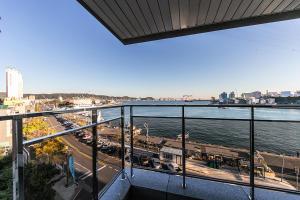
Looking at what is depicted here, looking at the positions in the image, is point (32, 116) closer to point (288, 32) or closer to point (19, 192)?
point (19, 192)

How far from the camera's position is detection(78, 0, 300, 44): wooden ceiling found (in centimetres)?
205

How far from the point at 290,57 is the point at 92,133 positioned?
15.4 m

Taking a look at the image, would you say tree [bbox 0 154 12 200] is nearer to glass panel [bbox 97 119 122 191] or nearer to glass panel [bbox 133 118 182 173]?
glass panel [bbox 97 119 122 191]

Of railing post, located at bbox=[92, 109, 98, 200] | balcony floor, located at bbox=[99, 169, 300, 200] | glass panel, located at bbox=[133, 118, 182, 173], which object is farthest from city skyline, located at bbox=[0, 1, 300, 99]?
balcony floor, located at bbox=[99, 169, 300, 200]

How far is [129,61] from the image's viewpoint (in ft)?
88.9

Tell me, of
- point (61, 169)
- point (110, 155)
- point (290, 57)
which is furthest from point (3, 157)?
point (290, 57)

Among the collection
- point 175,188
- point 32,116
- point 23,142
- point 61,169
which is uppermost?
point 32,116

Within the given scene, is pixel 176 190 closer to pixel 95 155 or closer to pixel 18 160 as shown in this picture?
pixel 95 155

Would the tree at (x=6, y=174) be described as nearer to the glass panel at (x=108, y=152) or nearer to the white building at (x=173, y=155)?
the glass panel at (x=108, y=152)

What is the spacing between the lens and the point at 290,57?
12.2 m

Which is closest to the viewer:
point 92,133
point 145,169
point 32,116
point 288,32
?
point 32,116

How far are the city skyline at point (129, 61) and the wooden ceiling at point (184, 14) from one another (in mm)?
7121

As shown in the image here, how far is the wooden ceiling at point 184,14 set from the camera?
205cm

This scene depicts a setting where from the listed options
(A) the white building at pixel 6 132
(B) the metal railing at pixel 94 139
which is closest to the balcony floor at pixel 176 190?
(B) the metal railing at pixel 94 139
